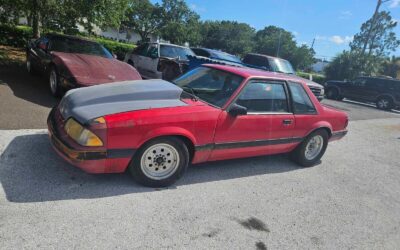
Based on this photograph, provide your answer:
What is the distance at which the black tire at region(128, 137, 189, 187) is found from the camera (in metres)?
3.56

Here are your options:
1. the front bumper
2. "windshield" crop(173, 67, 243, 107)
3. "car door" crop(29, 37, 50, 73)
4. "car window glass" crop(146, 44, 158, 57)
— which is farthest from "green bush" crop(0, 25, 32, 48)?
the front bumper

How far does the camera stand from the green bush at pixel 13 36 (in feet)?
49.9

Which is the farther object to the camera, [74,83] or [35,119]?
[74,83]

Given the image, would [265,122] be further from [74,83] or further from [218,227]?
[74,83]

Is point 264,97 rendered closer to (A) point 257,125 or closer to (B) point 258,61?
(A) point 257,125

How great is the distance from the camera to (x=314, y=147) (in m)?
5.51

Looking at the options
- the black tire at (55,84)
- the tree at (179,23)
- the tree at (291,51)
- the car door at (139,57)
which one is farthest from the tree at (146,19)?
the black tire at (55,84)

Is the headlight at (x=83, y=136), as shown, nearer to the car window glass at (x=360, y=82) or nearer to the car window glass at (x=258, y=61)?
the car window glass at (x=258, y=61)

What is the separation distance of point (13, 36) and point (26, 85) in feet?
32.3

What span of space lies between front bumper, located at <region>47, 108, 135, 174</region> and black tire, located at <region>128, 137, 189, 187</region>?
115 millimetres

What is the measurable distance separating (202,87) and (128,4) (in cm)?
1003

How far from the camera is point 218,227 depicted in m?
3.21

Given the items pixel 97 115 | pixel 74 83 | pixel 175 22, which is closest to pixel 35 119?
pixel 74 83

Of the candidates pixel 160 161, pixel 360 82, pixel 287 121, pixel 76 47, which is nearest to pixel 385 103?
pixel 360 82
